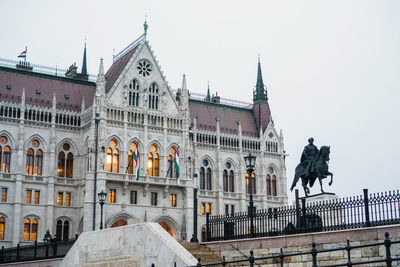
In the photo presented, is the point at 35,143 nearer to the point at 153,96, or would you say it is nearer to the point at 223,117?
the point at 153,96

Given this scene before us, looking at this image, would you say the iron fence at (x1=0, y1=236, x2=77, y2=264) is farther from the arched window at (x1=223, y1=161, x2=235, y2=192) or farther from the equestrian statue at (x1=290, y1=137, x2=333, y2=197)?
the arched window at (x1=223, y1=161, x2=235, y2=192)

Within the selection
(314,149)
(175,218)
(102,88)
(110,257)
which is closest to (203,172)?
(175,218)

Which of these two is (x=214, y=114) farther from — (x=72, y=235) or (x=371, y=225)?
(x=371, y=225)

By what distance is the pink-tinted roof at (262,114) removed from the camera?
71.7 m

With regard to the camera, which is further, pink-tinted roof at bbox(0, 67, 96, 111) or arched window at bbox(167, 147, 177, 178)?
arched window at bbox(167, 147, 177, 178)

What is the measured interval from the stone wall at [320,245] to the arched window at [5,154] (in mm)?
33051

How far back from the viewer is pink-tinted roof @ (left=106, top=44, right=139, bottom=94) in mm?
58812

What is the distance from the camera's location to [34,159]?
53.9 meters

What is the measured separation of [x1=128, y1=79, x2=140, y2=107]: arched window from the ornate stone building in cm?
10

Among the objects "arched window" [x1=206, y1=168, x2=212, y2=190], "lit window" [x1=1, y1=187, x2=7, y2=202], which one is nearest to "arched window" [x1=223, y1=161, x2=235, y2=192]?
"arched window" [x1=206, y1=168, x2=212, y2=190]

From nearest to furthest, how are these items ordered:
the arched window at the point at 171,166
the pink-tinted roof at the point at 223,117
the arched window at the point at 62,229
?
1. the arched window at the point at 62,229
2. the arched window at the point at 171,166
3. the pink-tinted roof at the point at 223,117

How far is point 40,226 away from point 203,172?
63.0 feet

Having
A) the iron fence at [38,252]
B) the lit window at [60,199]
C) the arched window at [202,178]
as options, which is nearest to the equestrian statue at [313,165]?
the iron fence at [38,252]

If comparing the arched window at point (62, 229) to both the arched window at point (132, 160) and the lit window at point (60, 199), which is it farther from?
the arched window at point (132, 160)
